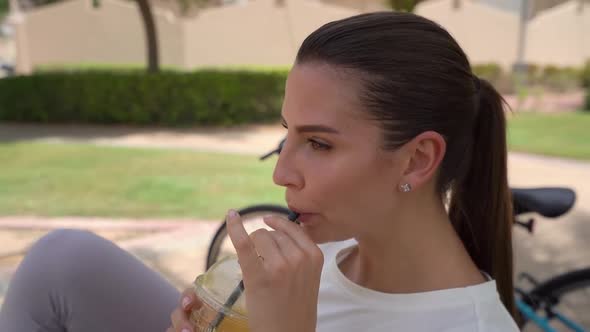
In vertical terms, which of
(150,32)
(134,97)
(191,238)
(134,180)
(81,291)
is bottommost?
(134,97)

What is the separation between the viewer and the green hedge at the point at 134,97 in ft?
32.6

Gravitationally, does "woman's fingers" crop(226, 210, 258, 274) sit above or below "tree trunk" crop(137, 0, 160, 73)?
above

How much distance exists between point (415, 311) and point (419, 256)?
0.12 m

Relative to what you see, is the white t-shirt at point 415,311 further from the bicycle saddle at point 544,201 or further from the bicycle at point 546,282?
the bicycle saddle at point 544,201

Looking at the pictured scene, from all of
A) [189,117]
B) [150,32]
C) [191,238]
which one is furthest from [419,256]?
[150,32]

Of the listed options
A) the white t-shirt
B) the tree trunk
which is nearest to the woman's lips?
the white t-shirt

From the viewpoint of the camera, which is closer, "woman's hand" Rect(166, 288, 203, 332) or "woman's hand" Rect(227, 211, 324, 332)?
"woman's hand" Rect(227, 211, 324, 332)

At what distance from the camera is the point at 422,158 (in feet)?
3.91

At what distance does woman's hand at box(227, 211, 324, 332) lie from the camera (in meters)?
1.00

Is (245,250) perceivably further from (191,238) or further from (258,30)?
(258,30)

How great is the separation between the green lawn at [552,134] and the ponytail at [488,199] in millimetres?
5038

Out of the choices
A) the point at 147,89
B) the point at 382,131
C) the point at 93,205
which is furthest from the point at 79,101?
the point at 382,131

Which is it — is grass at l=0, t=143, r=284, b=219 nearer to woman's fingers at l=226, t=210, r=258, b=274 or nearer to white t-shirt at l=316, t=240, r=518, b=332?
white t-shirt at l=316, t=240, r=518, b=332

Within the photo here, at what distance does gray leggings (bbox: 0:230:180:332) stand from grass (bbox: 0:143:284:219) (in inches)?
122
